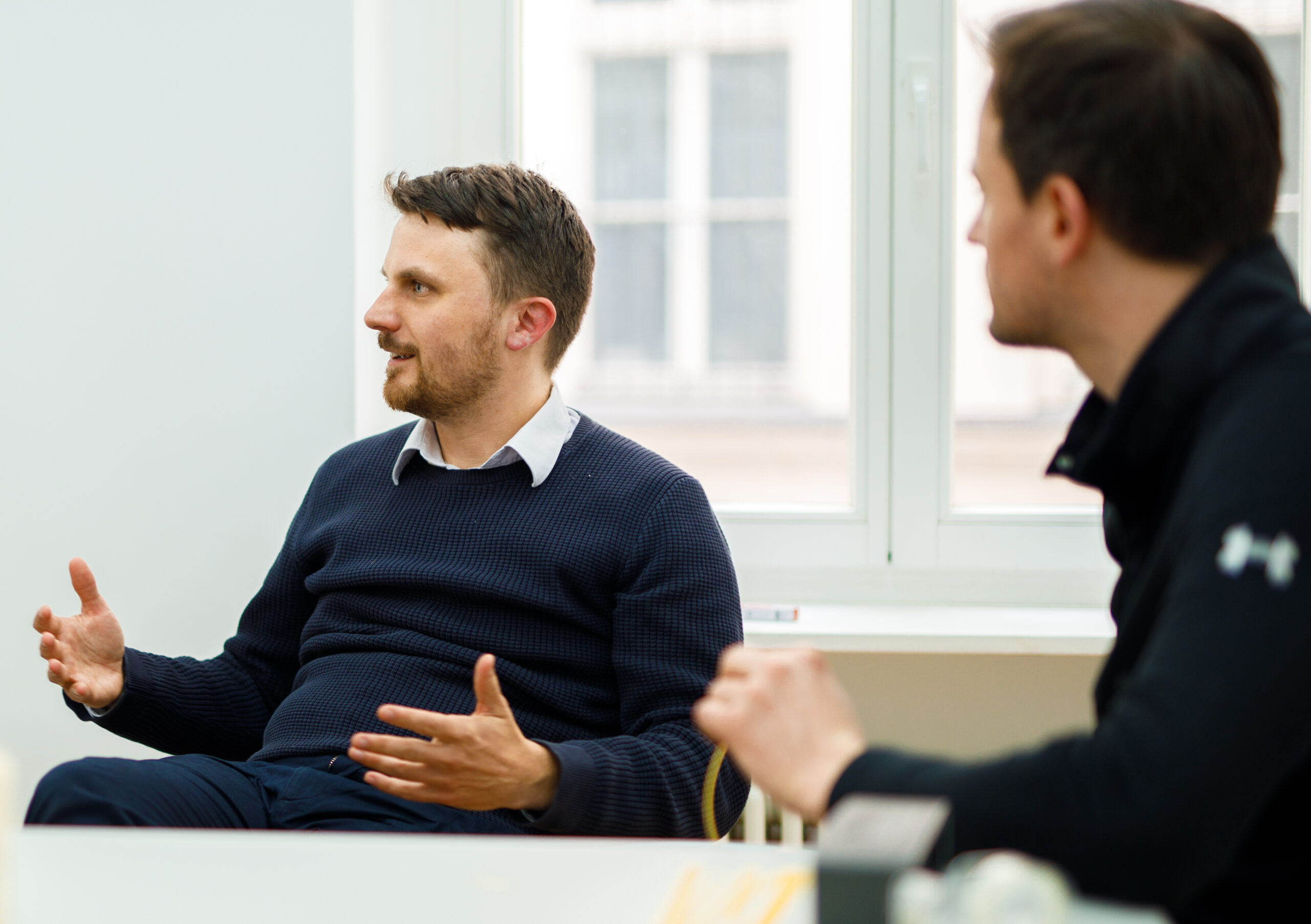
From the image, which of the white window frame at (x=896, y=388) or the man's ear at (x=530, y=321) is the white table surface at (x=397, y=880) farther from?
the white window frame at (x=896, y=388)

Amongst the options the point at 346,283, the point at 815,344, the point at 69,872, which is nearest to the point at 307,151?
the point at 346,283

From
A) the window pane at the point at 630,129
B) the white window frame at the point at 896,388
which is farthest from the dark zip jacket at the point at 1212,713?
the window pane at the point at 630,129

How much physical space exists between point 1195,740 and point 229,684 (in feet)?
4.13

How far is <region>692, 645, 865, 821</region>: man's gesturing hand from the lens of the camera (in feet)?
2.34

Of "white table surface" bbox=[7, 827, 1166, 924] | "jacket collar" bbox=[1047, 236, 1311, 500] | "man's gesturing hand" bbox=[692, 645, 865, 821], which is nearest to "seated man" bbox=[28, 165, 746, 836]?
"white table surface" bbox=[7, 827, 1166, 924]

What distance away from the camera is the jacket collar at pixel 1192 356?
0.74 metres

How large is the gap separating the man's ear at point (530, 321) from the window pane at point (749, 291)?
0.56 metres

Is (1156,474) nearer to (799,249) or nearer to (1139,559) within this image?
(1139,559)

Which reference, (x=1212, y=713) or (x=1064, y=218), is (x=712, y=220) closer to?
(x=1064, y=218)

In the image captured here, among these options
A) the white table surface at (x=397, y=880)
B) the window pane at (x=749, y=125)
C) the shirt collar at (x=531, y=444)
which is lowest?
the white table surface at (x=397, y=880)

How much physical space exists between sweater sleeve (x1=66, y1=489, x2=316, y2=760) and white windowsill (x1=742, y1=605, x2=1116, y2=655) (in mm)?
662

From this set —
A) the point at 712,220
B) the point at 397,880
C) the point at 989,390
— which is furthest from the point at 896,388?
the point at 397,880

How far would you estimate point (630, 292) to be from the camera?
2.12 meters

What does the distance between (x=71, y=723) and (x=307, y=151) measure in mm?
1036
